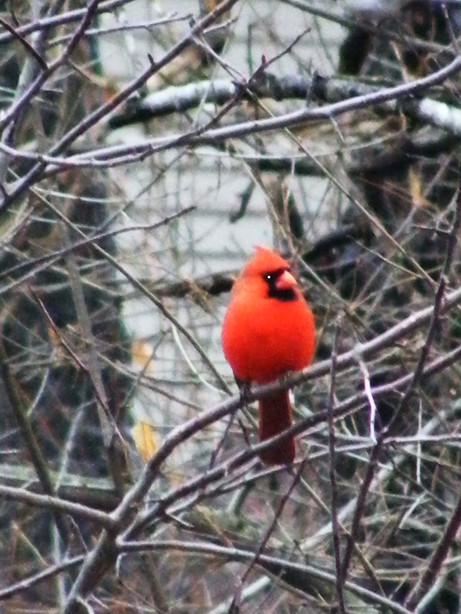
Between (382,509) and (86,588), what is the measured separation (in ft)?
8.66

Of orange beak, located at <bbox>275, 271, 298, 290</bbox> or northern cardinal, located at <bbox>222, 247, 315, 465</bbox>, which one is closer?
northern cardinal, located at <bbox>222, 247, 315, 465</bbox>

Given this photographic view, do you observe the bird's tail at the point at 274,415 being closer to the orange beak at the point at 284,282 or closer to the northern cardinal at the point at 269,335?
the northern cardinal at the point at 269,335

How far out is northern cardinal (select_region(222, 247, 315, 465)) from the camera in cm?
436

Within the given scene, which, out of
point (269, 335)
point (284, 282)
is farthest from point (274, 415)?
point (284, 282)

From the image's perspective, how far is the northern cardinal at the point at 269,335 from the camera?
436cm

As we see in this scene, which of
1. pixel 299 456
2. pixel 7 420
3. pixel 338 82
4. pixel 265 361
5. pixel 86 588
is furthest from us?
pixel 7 420

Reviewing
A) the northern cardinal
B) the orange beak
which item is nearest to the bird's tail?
the northern cardinal

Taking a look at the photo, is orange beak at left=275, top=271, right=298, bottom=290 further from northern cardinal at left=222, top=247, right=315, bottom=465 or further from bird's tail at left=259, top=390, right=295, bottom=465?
bird's tail at left=259, top=390, right=295, bottom=465

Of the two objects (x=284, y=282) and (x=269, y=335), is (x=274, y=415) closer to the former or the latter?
(x=269, y=335)

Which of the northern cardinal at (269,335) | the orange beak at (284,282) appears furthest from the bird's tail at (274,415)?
the orange beak at (284,282)

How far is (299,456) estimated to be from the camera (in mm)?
5352

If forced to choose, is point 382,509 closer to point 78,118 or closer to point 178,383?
point 178,383

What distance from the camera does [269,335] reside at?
4367mm

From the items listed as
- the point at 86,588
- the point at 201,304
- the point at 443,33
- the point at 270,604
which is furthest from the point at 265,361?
the point at 443,33
